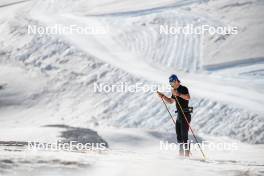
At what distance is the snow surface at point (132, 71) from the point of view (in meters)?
11.2

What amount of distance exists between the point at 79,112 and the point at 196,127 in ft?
8.44

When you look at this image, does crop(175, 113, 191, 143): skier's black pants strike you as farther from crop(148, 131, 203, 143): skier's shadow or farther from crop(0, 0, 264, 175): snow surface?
crop(148, 131, 203, 143): skier's shadow

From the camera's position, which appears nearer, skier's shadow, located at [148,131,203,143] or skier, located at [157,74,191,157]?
skier, located at [157,74,191,157]

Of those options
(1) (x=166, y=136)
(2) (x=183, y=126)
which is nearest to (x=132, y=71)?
(1) (x=166, y=136)

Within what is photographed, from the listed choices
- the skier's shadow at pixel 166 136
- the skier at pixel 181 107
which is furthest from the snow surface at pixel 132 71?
the skier at pixel 181 107

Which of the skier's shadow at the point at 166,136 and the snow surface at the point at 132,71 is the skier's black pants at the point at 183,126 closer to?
the snow surface at the point at 132,71

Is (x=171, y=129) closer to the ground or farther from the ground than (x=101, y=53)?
closer to the ground

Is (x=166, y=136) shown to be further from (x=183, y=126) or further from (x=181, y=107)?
(x=181, y=107)

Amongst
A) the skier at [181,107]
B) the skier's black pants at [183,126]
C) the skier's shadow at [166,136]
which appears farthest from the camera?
the skier's shadow at [166,136]

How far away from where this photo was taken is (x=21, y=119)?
1228cm

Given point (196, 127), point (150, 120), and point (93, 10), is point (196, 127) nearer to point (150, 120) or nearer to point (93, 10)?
point (150, 120)

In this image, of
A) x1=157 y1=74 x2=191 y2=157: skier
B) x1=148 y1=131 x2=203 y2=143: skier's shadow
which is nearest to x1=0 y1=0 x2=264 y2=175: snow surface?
x1=148 y1=131 x2=203 y2=143: skier's shadow

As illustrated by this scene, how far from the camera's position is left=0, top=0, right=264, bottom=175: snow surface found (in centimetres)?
1124

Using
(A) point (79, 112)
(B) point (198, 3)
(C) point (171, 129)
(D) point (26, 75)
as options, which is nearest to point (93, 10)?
(B) point (198, 3)
